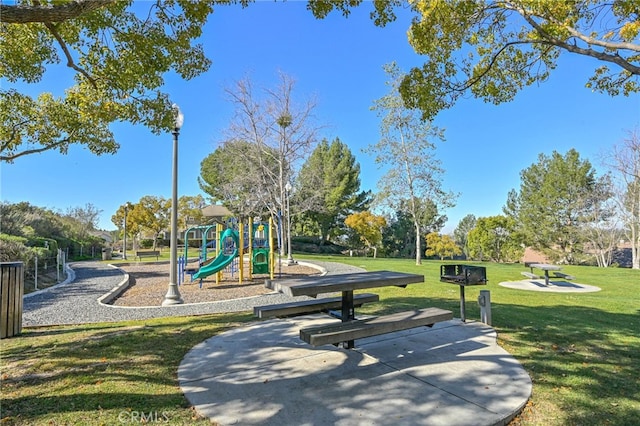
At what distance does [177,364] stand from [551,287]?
9453mm

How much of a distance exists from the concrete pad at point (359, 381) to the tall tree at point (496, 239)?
2802cm

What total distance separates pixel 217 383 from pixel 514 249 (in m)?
31.5

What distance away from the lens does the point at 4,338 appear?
4535 millimetres

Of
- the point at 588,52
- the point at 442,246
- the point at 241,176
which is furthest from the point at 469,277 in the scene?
the point at 442,246

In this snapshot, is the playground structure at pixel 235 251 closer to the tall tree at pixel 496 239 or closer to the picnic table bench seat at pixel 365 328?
the picnic table bench seat at pixel 365 328

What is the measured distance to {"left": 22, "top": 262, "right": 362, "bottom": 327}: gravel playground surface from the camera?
6082mm

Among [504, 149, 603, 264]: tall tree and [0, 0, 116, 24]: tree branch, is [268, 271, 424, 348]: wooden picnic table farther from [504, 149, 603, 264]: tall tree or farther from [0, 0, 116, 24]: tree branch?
[504, 149, 603, 264]: tall tree

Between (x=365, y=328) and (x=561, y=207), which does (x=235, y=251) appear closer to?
(x=365, y=328)

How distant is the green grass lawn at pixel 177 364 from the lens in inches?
98.3

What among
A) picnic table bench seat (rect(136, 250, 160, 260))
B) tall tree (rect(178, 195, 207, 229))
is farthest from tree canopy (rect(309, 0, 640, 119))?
tall tree (rect(178, 195, 207, 229))

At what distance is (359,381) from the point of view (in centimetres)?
305

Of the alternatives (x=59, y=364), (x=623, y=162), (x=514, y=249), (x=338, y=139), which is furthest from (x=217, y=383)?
(x=338, y=139)

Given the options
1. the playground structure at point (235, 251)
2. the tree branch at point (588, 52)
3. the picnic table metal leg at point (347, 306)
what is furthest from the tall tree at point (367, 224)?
the picnic table metal leg at point (347, 306)

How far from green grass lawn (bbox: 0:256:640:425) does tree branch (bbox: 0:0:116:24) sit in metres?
2.97
